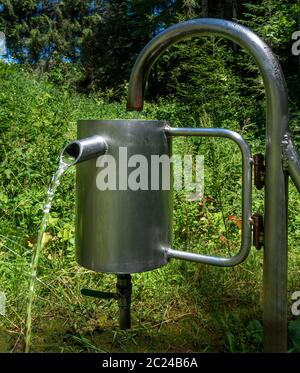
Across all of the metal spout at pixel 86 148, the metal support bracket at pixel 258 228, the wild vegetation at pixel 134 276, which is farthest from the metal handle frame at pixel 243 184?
the wild vegetation at pixel 134 276

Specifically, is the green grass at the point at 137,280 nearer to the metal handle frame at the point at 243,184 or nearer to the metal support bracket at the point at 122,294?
the metal support bracket at the point at 122,294

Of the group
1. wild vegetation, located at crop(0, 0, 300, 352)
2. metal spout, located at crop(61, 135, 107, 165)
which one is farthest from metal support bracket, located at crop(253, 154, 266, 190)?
wild vegetation, located at crop(0, 0, 300, 352)

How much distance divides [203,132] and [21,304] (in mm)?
1302

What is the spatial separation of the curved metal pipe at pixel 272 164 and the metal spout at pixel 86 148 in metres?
0.27

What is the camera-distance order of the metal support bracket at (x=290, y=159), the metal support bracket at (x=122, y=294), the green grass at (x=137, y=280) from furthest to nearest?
1. the green grass at (x=137, y=280)
2. the metal support bracket at (x=122, y=294)
3. the metal support bracket at (x=290, y=159)

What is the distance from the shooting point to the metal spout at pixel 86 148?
3.21ft

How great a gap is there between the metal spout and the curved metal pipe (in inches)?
10.5

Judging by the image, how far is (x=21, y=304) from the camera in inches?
78.3

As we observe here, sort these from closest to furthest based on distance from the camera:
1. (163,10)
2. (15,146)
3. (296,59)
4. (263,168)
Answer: (263,168) → (15,146) → (296,59) → (163,10)

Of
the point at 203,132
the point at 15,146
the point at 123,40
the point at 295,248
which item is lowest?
the point at 295,248

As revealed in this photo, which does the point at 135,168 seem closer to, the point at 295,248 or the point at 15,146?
the point at 295,248

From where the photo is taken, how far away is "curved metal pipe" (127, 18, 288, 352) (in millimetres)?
970

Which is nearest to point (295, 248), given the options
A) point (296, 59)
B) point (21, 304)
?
point (21, 304)

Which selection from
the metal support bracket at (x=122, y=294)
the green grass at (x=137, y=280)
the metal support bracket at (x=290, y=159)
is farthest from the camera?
the green grass at (x=137, y=280)
